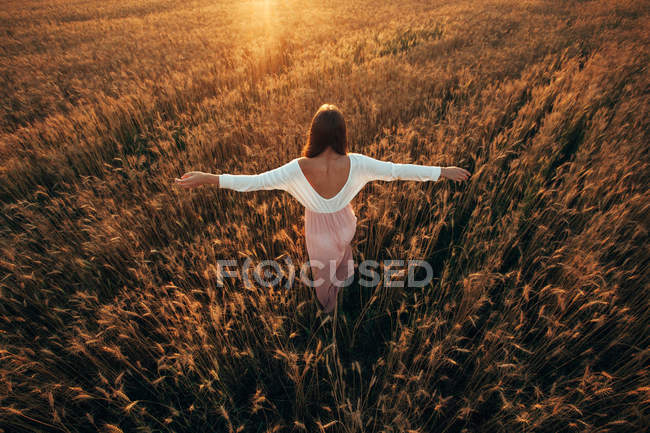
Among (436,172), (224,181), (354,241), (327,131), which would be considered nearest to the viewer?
(327,131)

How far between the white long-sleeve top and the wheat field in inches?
12.3

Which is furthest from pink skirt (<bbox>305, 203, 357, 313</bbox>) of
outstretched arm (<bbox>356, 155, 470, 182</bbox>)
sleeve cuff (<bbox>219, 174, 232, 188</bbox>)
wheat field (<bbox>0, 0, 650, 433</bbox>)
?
sleeve cuff (<bbox>219, 174, 232, 188</bbox>)

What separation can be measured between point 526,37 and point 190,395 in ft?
34.2

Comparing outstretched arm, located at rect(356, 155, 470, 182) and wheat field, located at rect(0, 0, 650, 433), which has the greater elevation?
outstretched arm, located at rect(356, 155, 470, 182)

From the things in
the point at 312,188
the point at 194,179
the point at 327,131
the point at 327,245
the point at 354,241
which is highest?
the point at 327,131

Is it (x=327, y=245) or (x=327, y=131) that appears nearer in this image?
(x=327, y=131)

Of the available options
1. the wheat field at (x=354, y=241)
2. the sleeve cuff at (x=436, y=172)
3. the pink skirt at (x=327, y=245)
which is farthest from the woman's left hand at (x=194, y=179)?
the sleeve cuff at (x=436, y=172)

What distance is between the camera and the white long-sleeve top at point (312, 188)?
5.61ft

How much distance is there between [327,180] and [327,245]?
447mm

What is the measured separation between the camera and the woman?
64.8 inches

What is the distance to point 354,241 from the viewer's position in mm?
2348

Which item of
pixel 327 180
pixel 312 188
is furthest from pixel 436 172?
pixel 312 188

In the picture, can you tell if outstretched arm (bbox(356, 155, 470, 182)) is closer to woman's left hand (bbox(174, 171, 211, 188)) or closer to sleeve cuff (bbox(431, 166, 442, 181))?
sleeve cuff (bbox(431, 166, 442, 181))

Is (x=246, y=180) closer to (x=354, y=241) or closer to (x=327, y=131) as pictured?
(x=327, y=131)
